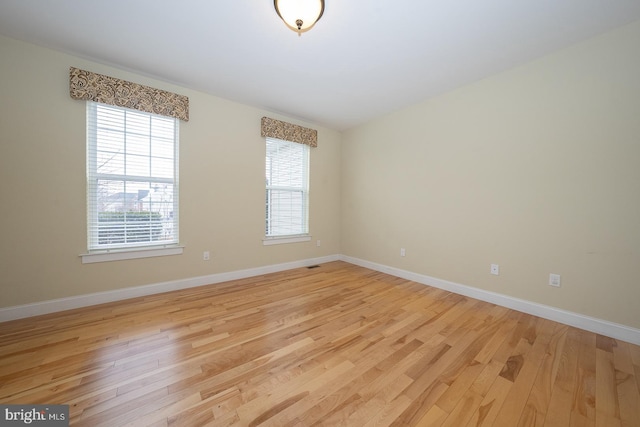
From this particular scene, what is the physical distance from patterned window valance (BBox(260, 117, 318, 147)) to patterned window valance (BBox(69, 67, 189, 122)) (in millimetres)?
1070

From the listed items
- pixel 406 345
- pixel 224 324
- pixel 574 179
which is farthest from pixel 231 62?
pixel 574 179

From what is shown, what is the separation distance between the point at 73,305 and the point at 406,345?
3.27 meters

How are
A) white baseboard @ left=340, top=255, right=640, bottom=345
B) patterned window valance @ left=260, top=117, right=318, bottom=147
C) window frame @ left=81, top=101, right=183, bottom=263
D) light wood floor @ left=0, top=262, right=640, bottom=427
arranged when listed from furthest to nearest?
patterned window valance @ left=260, top=117, right=318, bottom=147 → window frame @ left=81, top=101, right=183, bottom=263 → white baseboard @ left=340, top=255, right=640, bottom=345 → light wood floor @ left=0, top=262, right=640, bottom=427

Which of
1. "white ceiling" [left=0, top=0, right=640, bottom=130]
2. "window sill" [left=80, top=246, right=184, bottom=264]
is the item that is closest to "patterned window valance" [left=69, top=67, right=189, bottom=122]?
"white ceiling" [left=0, top=0, right=640, bottom=130]

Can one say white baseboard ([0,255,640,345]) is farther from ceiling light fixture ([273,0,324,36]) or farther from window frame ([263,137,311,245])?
ceiling light fixture ([273,0,324,36])

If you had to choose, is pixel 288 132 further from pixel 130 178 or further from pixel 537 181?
pixel 537 181

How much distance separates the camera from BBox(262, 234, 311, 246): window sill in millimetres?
3707

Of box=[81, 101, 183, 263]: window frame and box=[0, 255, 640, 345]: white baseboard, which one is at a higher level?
box=[81, 101, 183, 263]: window frame

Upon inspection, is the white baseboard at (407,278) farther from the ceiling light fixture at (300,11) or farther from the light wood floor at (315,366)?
the ceiling light fixture at (300,11)

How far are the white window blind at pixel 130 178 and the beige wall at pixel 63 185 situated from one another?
0.10 metres

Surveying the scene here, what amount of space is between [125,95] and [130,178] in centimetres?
89

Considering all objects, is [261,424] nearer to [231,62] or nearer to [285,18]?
[285,18]

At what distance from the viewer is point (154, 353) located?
1.70 meters

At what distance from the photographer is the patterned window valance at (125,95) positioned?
2.30 metres
